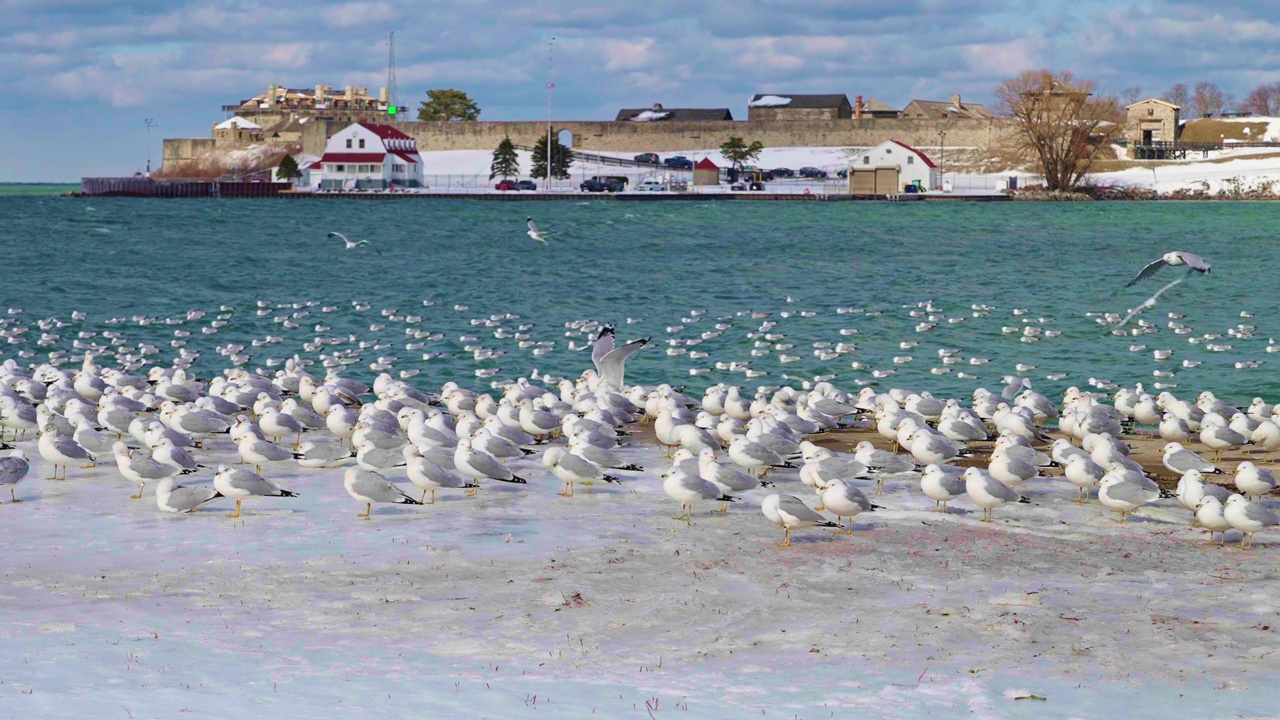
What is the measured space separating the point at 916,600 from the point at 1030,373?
16018 millimetres

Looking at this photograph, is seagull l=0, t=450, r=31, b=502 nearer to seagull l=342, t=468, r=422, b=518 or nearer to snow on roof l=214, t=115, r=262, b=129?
seagull l=342, t=468, r=422, b=518

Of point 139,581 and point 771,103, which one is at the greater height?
point 771,103

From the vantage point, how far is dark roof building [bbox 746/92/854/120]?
147m

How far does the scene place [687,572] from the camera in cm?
995

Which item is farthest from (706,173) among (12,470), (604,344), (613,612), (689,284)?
(613,612)

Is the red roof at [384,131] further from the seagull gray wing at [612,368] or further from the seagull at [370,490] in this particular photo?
the seagull at [370,490]

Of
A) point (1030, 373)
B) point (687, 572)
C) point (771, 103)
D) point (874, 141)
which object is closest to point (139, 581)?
point (687, 572)

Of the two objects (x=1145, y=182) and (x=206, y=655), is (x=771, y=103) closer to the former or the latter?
(x=1145, y=182)

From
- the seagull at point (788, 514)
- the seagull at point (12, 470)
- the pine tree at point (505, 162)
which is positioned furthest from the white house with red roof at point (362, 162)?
the seagull at point (788, 514)

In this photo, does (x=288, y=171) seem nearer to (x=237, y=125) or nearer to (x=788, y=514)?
(x=237, y=125)

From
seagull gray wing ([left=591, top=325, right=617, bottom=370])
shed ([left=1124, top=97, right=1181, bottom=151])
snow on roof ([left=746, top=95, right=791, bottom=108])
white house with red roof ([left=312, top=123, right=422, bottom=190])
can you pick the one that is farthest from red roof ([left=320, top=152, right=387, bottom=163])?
seagull gray wing ([left=591, top=325, right=617, bottom=370])

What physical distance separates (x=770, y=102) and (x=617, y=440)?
139462 mm

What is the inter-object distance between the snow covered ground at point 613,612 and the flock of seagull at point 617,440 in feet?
0.96

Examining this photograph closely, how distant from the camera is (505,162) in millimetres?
124312
